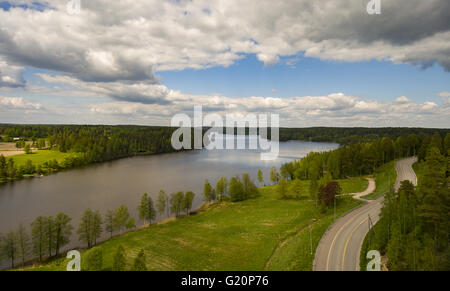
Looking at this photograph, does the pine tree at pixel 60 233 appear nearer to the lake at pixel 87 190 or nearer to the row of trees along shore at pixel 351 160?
the lake at pixel 87 190

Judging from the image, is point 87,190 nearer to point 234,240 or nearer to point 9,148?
point 234,240

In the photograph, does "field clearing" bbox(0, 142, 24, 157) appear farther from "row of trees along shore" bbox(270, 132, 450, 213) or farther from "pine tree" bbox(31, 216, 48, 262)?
"row of trees along shore" bbox(270, 132, 450, 213)

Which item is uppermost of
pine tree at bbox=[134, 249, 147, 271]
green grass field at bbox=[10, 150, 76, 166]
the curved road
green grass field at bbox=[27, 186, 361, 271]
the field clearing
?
the field clearing

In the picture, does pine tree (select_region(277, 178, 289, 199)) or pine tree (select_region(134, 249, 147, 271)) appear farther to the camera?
pine tree (select_region(277, 178, 289, 199))

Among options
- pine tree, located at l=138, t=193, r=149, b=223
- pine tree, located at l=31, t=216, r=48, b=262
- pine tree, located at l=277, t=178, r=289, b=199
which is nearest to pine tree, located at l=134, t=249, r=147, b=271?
pine tree, located at l=31, t=216, r=48, b=262
